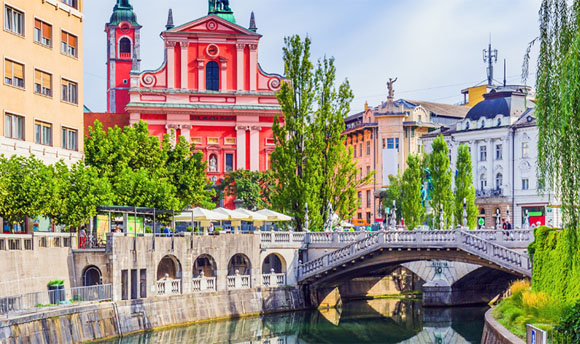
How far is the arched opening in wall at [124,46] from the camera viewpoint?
118m

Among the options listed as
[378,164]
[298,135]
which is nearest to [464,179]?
[298,135]

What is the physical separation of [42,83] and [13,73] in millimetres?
2551

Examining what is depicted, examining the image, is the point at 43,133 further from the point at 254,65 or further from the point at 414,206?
the point at 254,65

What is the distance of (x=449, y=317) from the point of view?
57188 mm

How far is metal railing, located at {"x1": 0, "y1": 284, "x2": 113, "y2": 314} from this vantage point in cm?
3762

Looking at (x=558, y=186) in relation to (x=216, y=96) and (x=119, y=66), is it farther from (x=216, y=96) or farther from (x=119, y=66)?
(x=119, y=66)

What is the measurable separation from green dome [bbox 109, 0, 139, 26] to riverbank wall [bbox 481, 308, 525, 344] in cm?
8839

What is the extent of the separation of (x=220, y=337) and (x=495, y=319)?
1616 centimetres

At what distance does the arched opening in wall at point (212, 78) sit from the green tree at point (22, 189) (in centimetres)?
4347

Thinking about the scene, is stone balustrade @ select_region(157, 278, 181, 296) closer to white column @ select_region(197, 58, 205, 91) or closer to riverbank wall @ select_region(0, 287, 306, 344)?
riverbank wall @ select_region(0, 287, 306, 344)

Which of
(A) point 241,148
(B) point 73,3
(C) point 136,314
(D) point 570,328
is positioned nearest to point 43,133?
(B) point 73,3

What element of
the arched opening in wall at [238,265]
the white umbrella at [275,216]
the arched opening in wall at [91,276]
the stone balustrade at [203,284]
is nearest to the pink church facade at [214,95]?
the arched opening in wall at [238,265]

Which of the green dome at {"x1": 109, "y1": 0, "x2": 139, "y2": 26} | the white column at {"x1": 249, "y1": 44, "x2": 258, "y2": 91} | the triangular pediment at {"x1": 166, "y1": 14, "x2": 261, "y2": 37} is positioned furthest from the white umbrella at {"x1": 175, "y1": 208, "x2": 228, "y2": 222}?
the green dome at {"x1": 109, "y1": 0, "x2": 139, "y2": 26}

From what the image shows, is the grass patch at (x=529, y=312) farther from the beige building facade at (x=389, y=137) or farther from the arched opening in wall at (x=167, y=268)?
the beige building facade at (x=389, y=137)
